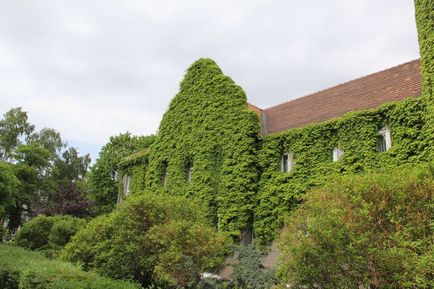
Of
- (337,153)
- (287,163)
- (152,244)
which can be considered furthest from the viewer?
(287,163)

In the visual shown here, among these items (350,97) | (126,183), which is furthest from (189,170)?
(350,97)

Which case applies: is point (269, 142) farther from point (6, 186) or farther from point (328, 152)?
point (6, 186)

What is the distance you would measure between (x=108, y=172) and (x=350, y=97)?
110 ft

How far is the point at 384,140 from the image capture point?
15445mm

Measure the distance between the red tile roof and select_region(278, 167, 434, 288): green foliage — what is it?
336 inches

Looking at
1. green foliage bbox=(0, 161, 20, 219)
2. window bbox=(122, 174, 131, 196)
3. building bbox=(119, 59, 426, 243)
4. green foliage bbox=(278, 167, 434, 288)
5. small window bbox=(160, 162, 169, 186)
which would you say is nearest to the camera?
green foliage bbox=(278, 167, 434, 288)

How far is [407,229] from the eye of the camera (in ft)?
26.7

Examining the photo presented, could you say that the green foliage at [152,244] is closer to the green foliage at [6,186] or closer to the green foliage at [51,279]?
the green foliage at [51,279]

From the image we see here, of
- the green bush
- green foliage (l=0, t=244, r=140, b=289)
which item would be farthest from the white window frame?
green foliage (l=0, t=244, r=140, b=289)

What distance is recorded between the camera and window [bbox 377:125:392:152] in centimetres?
1524

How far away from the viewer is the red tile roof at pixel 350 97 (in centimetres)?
1723

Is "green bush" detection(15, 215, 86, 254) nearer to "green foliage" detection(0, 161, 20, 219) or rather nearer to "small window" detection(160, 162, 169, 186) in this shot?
"green foliage" detection(0, 161, 20, 219)

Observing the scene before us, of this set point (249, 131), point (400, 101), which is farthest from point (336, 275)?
point (249, 131)

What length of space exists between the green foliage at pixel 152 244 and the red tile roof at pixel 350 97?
8850mm
